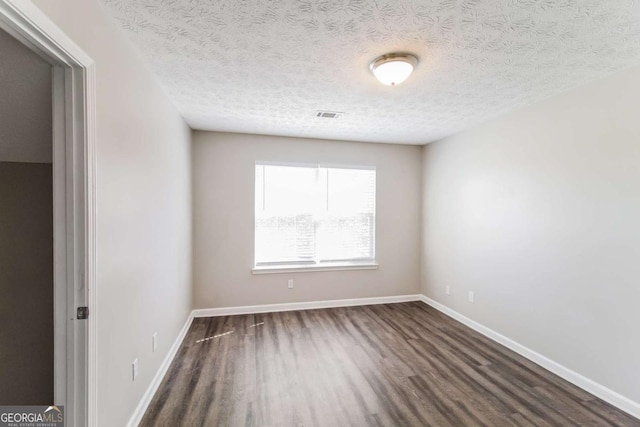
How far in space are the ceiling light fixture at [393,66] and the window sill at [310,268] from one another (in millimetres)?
2722

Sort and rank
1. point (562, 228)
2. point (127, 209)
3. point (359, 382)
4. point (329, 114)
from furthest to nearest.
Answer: point (329, 114) < point (562, 228) < point (359, 382) < point (127, 209)

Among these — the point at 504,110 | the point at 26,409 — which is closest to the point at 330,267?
the point at 504,110

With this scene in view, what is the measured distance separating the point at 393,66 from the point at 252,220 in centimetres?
265

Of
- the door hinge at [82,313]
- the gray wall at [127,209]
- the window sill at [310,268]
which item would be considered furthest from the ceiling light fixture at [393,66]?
the window sill at [310,268]

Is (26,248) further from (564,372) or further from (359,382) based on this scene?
(564,372)

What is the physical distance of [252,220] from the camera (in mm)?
3789

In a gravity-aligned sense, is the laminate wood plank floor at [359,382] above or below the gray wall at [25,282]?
below

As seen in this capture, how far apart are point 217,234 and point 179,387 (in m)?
1.88

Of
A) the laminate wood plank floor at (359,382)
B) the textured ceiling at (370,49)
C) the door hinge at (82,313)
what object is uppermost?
the textured ceiling at (370,49)

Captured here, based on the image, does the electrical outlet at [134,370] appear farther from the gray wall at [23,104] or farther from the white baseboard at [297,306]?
the white baseboard at [297,306]

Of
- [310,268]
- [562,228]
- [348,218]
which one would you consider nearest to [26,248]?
[310,268]

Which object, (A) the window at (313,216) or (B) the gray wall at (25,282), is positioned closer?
(B) the gray wall at (25,282)

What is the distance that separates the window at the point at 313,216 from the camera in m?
3.86

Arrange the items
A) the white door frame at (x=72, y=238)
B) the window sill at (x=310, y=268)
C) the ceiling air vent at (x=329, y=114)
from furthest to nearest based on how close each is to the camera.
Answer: the window sill at (x=310, y=268), the ceiling air vent at (x=329, y=114), the white door frame at (x=72, y=238)
